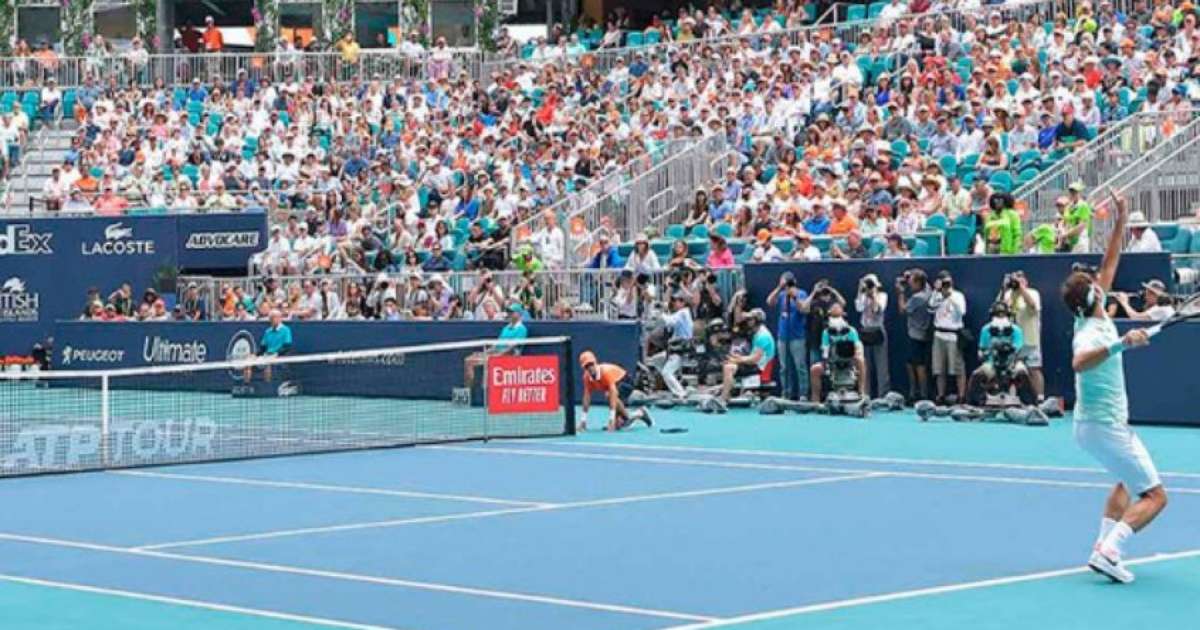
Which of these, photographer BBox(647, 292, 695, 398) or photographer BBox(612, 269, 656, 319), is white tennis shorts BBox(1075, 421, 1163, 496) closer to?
photographer BBox(647, 292, 695, 398)

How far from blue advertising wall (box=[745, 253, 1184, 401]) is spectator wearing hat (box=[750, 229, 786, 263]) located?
29cm

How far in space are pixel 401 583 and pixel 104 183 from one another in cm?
3384

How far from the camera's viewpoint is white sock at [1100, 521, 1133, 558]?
13.9 metres

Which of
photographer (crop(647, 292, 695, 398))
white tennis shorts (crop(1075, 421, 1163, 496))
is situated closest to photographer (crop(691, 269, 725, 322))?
photographer (crop(647, 292, 695, 398))

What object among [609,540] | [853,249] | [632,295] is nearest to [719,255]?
[632,295]

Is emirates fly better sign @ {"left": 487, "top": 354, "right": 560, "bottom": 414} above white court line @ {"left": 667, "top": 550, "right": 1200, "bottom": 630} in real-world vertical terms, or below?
above

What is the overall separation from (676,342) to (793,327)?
6.41 feet

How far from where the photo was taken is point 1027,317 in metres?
28.8

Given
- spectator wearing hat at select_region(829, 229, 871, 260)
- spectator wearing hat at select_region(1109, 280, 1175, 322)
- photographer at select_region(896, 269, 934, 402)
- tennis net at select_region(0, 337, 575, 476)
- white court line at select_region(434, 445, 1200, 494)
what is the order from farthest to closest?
spectator wearing hat at select_region(829, 229, 871, 260)
photographer at select_region(896, 269, 934, 402)
spectator wearing hat at select_region(1109, 280, 1175, 322)
tennis net at select_region(0, 337, 575, 476)
white court line at select_region(434, 445, 1200, 494)

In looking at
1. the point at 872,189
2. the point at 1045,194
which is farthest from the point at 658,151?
the point at 1045,194

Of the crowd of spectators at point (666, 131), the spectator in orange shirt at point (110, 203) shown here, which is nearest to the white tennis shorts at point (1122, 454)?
the crowd of spectators at point (666, 131)

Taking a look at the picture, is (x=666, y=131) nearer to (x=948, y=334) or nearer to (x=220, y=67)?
(x=948, y=334)

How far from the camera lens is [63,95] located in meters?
51.9

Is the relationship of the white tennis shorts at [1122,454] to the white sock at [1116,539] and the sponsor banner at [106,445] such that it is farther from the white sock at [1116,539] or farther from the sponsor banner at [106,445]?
the sponsor banner at [106,445]
